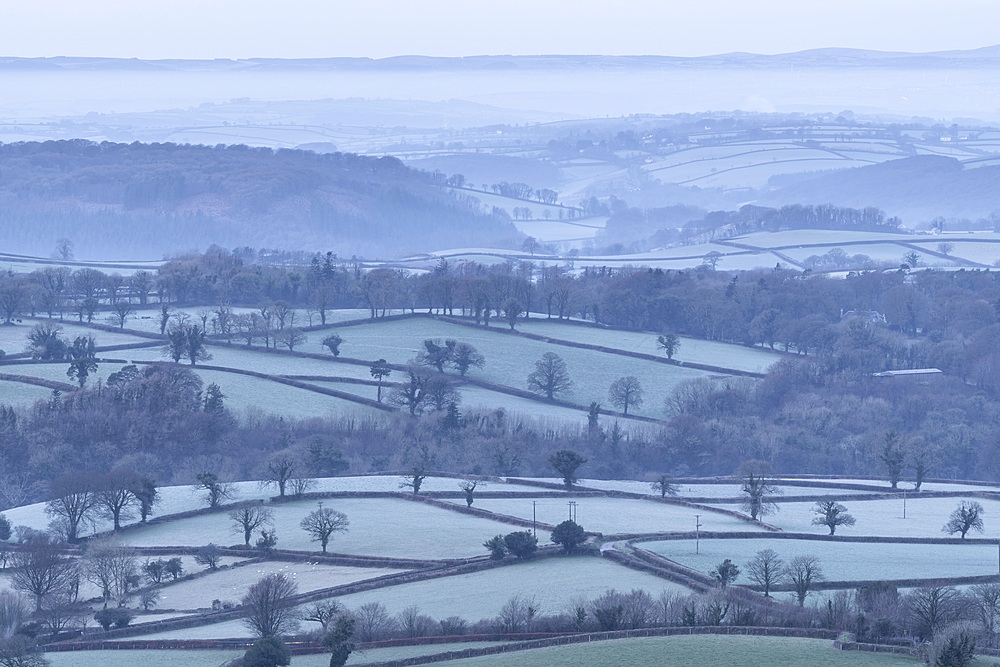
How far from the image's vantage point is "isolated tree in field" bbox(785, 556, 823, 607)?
47375 mm

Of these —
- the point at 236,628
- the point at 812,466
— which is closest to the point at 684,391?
the point at 812,466

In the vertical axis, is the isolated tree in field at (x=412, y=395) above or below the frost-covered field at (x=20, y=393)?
below

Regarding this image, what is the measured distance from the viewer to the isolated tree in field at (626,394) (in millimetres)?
84250

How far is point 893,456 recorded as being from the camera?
7031cm

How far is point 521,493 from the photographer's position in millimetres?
64938

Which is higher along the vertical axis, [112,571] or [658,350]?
[658,350]

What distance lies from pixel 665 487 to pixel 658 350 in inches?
1232

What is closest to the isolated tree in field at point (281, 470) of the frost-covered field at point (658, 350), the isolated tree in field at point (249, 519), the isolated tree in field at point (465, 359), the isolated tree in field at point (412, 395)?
the isolated tree in field at point (249, 519)

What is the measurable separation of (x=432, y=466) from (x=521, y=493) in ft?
26.8

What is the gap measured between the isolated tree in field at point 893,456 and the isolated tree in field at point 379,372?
24652 millimetres

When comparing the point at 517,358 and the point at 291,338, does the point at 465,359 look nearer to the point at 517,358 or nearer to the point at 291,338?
the point at 517,358

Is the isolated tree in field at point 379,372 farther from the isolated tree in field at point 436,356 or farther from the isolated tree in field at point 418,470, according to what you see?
the isolated tree in field at point 418,470

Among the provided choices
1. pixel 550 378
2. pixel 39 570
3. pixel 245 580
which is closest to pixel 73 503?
pixel 39 570

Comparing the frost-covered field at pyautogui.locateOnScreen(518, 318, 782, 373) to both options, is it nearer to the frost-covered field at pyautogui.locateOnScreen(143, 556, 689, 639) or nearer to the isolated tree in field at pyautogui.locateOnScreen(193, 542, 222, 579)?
the frost-covered field at pyautogui.locateOnScreen(143, 556, 689, 639)
